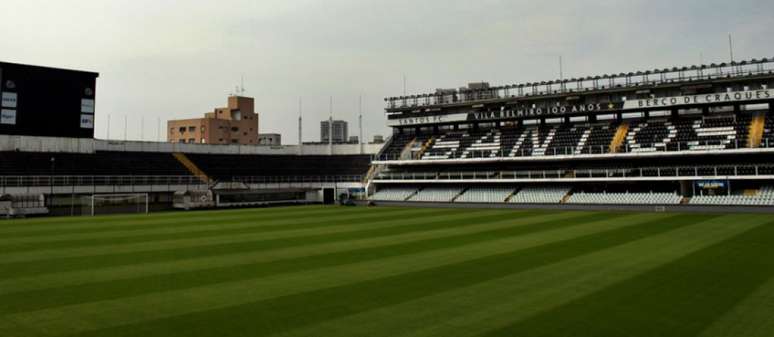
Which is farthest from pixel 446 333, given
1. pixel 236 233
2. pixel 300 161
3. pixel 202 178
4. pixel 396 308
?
pixel 300 161

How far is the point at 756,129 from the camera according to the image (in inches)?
1813

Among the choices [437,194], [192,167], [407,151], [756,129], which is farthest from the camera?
[407,151]

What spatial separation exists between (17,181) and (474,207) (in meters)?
41.7

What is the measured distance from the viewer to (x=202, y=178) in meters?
58.6

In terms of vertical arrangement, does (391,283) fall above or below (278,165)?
below

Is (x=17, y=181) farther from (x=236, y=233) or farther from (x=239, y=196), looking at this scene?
(x=236, y=233)

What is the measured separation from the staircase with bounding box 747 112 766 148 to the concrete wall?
4213cm

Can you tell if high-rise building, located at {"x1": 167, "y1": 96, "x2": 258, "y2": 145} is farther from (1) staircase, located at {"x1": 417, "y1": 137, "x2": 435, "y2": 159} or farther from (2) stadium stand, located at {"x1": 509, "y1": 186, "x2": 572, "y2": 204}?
(2) stadium stand, located at {"x1": 509, "y1": 186, "x2": 572, "y2": 204}

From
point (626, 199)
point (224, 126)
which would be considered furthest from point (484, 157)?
point (224, 126)

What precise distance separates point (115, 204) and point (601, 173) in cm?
4638

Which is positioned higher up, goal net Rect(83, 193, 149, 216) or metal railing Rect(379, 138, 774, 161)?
metal railing Rect(379, 138, 774, 161)

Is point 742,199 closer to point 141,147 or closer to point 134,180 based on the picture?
point 134,180

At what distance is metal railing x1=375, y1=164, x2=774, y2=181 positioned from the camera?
43.1 m

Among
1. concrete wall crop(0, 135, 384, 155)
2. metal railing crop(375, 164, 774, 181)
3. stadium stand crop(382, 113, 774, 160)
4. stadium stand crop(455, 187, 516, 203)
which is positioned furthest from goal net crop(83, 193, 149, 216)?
stadium stand crop(455, 187, 516, 203)
